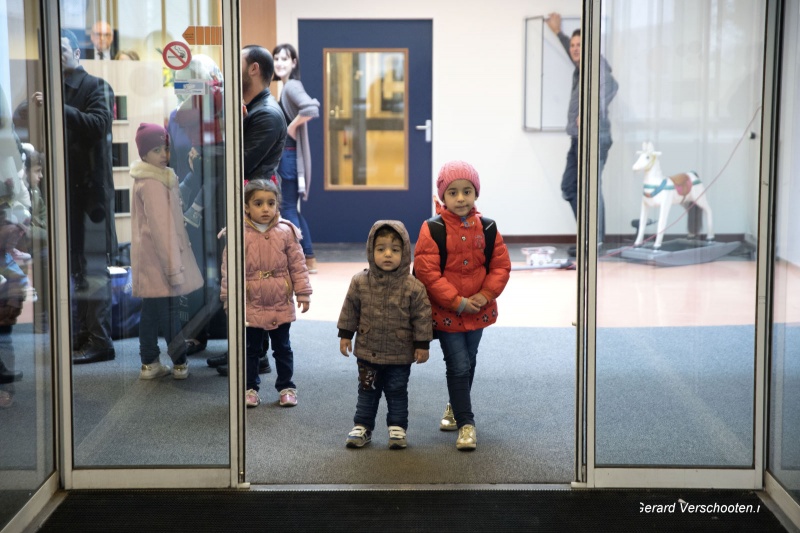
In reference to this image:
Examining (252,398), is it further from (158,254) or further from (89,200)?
(89,200)

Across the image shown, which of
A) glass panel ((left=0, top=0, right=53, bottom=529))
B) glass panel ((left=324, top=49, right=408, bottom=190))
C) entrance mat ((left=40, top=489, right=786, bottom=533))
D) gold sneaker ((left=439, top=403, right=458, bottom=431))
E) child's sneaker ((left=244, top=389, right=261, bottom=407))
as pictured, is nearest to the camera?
glass panel ((left=0, top=0, right=53, bottom=529))

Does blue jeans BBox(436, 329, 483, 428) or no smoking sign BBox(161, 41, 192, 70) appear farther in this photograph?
blue jeans BBox(436, 329, 483, 428)

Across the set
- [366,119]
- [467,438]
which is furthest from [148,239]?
[366,119]

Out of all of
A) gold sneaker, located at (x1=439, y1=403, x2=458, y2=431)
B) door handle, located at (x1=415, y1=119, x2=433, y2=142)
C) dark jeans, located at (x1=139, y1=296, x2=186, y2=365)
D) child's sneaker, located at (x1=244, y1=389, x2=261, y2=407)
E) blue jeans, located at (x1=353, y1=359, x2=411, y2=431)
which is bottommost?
gold sneaker, located at (x1=439, y1=403, x2=458, y2=431)

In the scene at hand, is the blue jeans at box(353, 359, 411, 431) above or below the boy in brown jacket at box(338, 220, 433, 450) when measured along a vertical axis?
below

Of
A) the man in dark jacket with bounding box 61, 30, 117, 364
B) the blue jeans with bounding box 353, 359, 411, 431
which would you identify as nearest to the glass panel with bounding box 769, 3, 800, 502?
the blue jeans with bounding box 353, 359, 411, 431

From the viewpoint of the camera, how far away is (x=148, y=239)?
10.6 feet

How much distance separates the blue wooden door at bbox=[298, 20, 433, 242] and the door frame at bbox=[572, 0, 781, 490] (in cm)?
582

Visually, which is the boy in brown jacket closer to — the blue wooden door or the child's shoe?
the child's shoe

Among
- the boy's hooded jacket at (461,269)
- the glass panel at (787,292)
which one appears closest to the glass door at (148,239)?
the boy's hooded jacket at (461,269)

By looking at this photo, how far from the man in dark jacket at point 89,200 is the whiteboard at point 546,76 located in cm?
605

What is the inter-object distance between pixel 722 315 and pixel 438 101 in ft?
19.6

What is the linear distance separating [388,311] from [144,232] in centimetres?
86

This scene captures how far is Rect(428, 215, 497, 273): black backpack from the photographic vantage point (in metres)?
3.60
